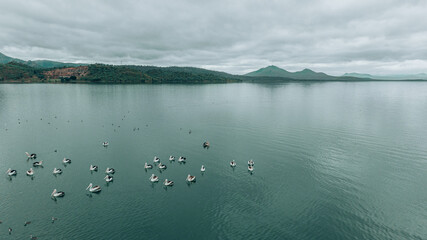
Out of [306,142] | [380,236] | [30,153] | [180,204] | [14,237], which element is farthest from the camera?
[306,142]

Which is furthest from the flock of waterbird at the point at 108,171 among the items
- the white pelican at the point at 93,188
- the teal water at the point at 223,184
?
the teal water at the point at 223,184

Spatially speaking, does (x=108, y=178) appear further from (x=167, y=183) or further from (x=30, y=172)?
(x=30, y=172)

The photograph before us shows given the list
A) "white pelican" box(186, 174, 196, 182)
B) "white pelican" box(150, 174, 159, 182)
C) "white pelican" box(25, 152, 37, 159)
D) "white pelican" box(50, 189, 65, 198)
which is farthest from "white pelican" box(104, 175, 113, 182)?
"white pelican" box(25, 152, 37, 159)

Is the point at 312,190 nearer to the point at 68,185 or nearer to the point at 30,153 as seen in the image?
the point at 68,185

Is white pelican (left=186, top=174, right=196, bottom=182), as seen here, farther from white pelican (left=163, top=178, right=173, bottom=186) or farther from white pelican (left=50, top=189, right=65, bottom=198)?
white pelican (left=50, top=189, right=65, bottom=198)

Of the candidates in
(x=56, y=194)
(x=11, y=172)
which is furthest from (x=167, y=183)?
(x=11, y=172)

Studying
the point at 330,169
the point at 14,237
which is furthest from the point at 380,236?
the point at 14,237

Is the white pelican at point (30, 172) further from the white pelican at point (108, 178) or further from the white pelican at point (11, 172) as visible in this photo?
the white pelican at point (108, 178)

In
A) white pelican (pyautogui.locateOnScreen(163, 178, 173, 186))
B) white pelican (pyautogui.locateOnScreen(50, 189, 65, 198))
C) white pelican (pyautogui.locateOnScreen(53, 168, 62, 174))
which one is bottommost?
white pelican (pyautogui.locateOnScreen(50, 189, 65, 198))

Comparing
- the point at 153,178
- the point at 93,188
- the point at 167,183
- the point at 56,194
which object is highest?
the point at 153,178

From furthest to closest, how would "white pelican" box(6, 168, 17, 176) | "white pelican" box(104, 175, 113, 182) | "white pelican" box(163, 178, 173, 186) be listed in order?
1. "white pelican" box(6, 168, 17, 176)
2. "white pelican" box(104, 175, 113, 182)
3. "white pelican" box(163, 178, 173, 186)

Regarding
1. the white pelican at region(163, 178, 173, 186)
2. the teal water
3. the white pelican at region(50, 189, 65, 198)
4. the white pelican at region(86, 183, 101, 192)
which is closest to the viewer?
the teal water
